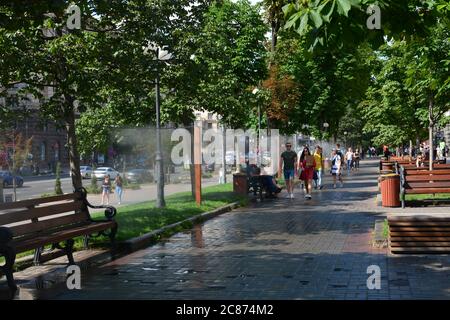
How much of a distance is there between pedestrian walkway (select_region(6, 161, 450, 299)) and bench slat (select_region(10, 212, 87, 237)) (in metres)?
0.88

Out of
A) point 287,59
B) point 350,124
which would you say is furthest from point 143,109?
point 350,124

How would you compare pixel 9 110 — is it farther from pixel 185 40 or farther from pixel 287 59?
pixel 287 59

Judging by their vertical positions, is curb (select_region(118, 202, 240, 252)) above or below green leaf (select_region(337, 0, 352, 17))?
below

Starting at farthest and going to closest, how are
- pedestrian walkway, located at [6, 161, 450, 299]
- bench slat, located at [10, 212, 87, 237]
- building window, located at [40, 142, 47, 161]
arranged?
1. building window, located at [40, 142, 47, 161]
2. bench slat, located at [10, 212, 87, 237]
3. pedestrian walkway, located at [6, 161, 450, 299]

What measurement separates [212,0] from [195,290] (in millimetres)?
9130

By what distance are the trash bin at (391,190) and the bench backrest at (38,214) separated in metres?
8.50

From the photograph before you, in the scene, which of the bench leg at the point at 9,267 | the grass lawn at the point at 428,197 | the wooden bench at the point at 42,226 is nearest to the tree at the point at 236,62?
the grass lawn at the point at 428,197

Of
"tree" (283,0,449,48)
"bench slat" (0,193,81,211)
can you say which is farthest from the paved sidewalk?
"tree" (283,0,449,48)

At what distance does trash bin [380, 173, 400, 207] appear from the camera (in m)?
15.1

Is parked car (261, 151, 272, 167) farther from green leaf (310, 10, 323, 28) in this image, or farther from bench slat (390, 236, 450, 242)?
green leaf (310, 10, 323, 28)

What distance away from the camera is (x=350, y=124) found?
263 feet

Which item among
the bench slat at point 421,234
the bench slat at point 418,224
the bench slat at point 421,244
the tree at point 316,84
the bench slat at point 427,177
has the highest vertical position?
the tree at point 316,84

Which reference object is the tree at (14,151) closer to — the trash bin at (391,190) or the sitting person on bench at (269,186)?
the sitting person on bench at (269,186)

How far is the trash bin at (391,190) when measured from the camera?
15.1m
